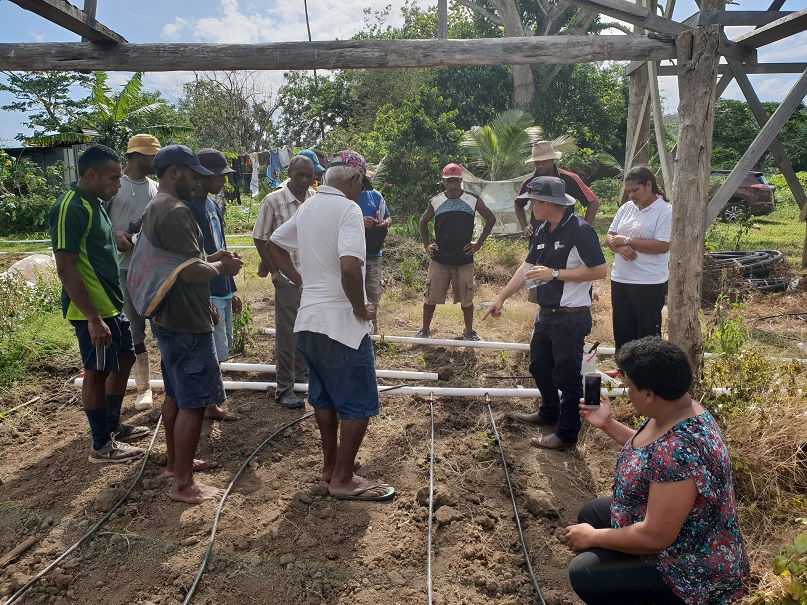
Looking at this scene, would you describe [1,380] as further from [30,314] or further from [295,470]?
[295,470]

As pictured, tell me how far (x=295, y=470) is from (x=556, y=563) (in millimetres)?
1767

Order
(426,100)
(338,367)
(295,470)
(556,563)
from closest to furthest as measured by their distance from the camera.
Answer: (556,563), (338,367), (295,470), (426,100)

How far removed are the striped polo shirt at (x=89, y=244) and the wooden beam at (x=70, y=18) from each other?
4.88 feet

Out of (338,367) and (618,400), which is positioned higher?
(338,367)

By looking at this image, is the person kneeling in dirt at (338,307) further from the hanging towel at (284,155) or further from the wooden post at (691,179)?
the hanging towel at (284,155)

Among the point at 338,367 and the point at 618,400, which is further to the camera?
the point at 618,400

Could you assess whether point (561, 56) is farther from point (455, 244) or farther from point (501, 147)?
point (501, 147)

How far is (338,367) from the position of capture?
3.45 meters

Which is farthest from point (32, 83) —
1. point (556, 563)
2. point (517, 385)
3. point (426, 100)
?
point (556, 563)

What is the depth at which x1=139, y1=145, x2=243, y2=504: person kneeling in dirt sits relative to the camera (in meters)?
3.39

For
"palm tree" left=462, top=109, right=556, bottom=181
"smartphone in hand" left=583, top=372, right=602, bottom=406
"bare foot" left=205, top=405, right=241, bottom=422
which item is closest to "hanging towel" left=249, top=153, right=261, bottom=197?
"palm tree" left=462, top=109, right=556, bottom=181

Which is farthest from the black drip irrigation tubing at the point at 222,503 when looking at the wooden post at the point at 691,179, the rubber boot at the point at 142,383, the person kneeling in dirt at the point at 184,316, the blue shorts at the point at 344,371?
the wooden post at the point at 691,179

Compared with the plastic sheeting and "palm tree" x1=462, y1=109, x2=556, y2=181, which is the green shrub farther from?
the plastic sheeting

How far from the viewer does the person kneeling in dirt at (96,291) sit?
380 cm
